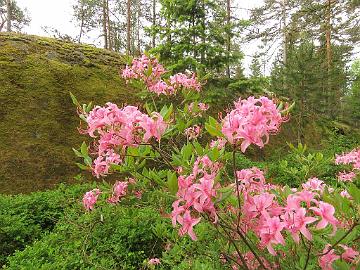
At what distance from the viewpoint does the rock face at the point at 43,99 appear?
5.13 m

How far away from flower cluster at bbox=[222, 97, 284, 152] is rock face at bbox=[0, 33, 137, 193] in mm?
4606

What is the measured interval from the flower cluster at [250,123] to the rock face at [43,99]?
15.1 feet

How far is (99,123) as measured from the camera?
1.29 metres

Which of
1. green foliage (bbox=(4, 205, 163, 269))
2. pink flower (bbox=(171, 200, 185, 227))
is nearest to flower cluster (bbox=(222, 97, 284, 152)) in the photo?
pink flower (bbox=(171, 200, 185, 227))

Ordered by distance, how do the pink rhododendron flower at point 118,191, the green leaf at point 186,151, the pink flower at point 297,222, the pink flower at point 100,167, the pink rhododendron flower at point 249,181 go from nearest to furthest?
the pink flower at point 297,222 < the green leaf at point 186,151 < the pink rhododendron flower at point 249,181 < the pink flower at point 100,167 < the pink rhododendron flower at point 118,191

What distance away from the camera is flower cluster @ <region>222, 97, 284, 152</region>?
104cm

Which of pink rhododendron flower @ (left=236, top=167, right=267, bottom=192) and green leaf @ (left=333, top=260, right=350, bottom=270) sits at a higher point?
pink rhododendron flower @ (left=236, top=167, right=267, bottom=192)

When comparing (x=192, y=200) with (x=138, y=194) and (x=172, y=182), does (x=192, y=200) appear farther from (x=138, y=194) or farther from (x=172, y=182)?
(x=138, y=194)

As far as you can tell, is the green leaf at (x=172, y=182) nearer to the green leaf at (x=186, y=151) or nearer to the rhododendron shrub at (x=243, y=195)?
the rhododendron shrub at (x=243, y=195)

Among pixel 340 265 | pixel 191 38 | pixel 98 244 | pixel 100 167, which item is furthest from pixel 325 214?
pixel 191 38

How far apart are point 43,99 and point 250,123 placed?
5586mm

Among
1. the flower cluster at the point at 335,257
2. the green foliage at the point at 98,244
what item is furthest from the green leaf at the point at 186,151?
the green foliage at the point at 98,244

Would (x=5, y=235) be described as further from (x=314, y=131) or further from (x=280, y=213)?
(x=314, y=131)

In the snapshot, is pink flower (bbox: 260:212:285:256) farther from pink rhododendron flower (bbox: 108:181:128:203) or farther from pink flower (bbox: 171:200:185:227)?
pink rhododendron flower (bbox: 108:181:128:203)
